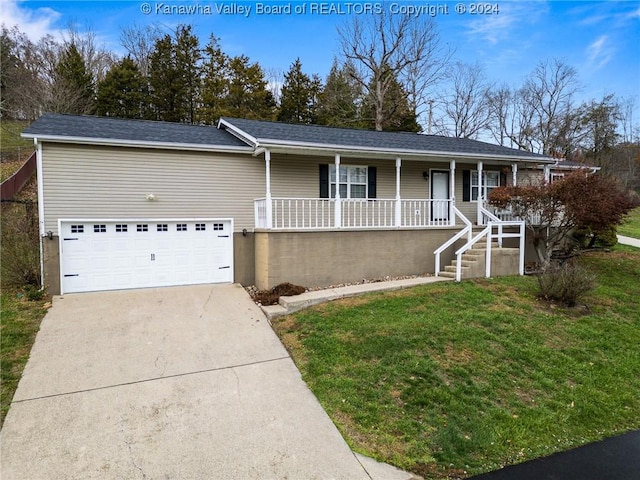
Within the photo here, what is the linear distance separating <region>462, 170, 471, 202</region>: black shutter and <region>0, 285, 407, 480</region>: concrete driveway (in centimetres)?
925

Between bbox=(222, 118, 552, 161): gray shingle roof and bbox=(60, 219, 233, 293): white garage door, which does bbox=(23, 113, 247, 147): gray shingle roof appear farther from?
bbox=(60, 219, 233, 293): white garage door

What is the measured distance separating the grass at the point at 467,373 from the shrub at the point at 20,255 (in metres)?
6.22

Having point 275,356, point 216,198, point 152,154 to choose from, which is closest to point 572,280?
point 275,356

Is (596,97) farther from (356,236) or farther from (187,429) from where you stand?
(187,429)

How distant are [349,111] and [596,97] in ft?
71.3

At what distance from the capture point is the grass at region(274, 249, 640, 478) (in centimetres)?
433

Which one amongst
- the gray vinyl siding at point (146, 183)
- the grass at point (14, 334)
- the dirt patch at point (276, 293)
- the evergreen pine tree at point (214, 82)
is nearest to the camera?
the grass at point (14, 334)

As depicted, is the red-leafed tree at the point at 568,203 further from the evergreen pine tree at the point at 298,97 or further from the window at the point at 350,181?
the evergreen pine tree at the point at 298,97

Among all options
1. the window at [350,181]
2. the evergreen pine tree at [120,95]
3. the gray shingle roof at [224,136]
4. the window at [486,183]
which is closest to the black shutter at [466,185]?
the window at [486,183]

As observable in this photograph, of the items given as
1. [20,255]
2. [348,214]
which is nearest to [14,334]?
[20,255]

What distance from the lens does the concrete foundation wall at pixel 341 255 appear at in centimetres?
966

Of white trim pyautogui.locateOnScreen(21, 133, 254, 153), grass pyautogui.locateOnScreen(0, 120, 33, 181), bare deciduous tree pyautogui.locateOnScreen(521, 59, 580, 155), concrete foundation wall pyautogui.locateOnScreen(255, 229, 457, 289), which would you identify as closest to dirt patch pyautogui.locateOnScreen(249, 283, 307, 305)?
concrete foundation wall pyautogui.locateOnScreen(255, 229, 457, 289)

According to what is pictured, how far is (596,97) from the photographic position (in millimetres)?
31844

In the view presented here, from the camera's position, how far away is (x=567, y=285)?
27.2ft
